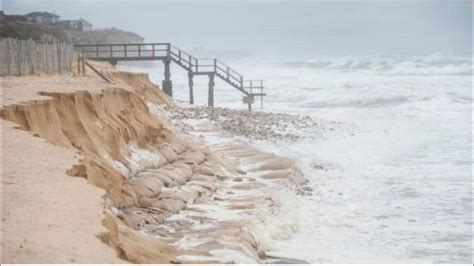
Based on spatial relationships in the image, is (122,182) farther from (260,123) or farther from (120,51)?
(120,51)

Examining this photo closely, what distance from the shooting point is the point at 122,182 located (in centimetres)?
1302

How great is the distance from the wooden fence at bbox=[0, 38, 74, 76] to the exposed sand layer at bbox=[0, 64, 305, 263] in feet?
6.81

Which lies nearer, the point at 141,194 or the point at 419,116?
the point at 141,194

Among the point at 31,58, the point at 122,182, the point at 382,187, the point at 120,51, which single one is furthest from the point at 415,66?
the point at 122,182

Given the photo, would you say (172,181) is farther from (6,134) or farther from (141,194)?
(6,134)

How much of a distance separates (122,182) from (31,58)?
10.3m

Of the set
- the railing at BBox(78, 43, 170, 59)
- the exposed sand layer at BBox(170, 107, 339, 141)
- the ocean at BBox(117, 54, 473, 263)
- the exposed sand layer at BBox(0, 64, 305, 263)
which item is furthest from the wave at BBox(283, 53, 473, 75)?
the exposed sand layer at BBox(0, 64, 305, 263)

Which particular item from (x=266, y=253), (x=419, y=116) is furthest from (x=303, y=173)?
(x=419, y=116)

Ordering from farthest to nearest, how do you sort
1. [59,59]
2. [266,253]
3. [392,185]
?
1. [59,59]
2. [392,185]
3. [266,253]

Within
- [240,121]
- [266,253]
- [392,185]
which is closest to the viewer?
[266,253]

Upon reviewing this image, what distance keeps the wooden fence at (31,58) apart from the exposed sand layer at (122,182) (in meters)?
2.07

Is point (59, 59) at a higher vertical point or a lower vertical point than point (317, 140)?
higher

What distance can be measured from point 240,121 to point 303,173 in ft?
37.2

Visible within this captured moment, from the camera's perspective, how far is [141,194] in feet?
43.3
